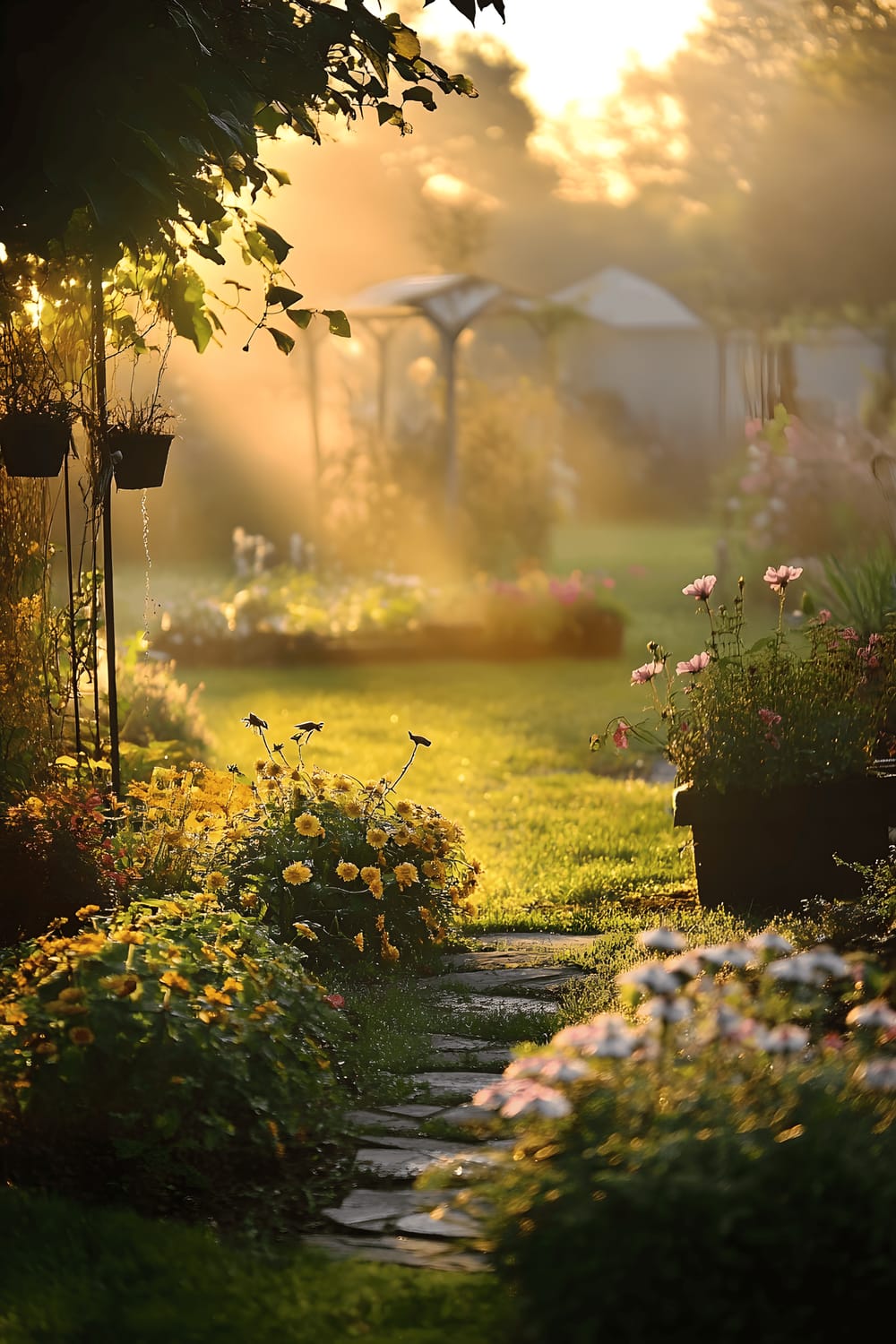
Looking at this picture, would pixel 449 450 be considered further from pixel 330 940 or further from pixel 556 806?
pixel 330 940

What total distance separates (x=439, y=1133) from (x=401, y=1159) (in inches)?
7.0

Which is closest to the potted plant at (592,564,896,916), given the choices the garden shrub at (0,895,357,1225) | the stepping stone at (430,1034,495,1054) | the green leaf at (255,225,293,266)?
the stepping stone at (430,1034,495,1054)

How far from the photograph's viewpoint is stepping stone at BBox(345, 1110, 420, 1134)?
13.1 ft

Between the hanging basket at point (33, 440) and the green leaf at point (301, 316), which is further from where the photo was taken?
the green leaf at point (301, 316)

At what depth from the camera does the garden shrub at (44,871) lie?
4.80m

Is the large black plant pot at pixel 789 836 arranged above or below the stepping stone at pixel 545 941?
above

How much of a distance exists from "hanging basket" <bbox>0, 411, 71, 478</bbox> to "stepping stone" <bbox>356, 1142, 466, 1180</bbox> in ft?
9.18

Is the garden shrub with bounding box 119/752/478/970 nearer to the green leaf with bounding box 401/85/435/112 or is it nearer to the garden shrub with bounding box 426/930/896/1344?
the green leaf with bounding box 401/85/435/112

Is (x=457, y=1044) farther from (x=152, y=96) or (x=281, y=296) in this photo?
(x=152, y=96)

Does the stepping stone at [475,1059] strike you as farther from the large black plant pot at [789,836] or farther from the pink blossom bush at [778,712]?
the pink blossom bush at [778,712]

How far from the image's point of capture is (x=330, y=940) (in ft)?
18.0

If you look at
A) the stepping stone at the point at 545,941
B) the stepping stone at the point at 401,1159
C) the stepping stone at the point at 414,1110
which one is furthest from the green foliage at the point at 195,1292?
the stepping stone at the point at 545,941

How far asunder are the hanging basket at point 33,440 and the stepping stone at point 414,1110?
8.56ft

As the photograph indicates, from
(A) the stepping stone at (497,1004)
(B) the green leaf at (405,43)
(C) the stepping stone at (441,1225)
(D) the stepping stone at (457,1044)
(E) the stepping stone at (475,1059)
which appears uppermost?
(B) the green leaf at (405,43)
